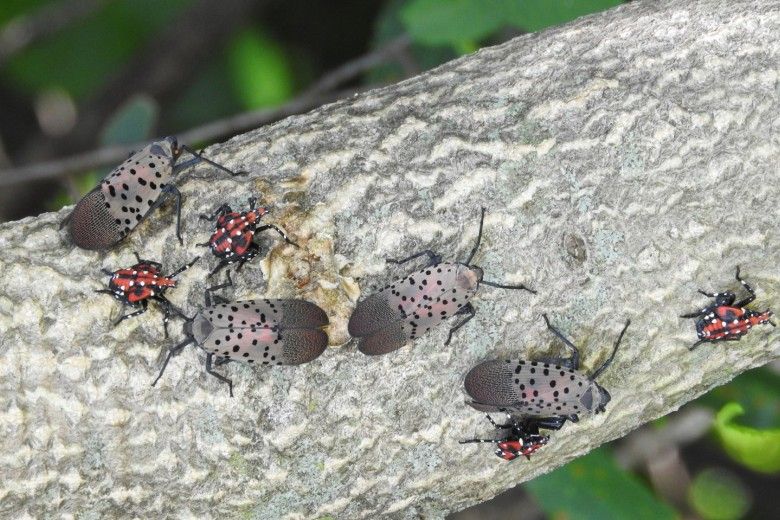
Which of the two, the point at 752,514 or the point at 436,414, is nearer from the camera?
the point at 436,414

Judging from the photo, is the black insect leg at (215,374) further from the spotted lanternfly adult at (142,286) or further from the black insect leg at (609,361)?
the black insect leg at (609,361)

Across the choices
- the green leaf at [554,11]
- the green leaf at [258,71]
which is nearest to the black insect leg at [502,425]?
the green leaf at [554,11]

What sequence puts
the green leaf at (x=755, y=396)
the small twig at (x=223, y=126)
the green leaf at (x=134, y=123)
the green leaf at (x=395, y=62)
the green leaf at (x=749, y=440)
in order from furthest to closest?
the green leaf at (x=395, y=62) < the small twig at (x=223, y=126) < the green leaf at (x=134, y=123) < the green leaf at (x=755, y=396) < the green leaf at (x=749, y=440)

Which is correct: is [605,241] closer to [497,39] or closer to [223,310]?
[223,310]

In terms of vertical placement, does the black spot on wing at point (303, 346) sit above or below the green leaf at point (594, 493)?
above

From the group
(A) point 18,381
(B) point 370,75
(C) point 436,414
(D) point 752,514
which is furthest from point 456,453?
(D) point 752,514

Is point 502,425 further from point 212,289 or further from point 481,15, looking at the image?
point 481,15
